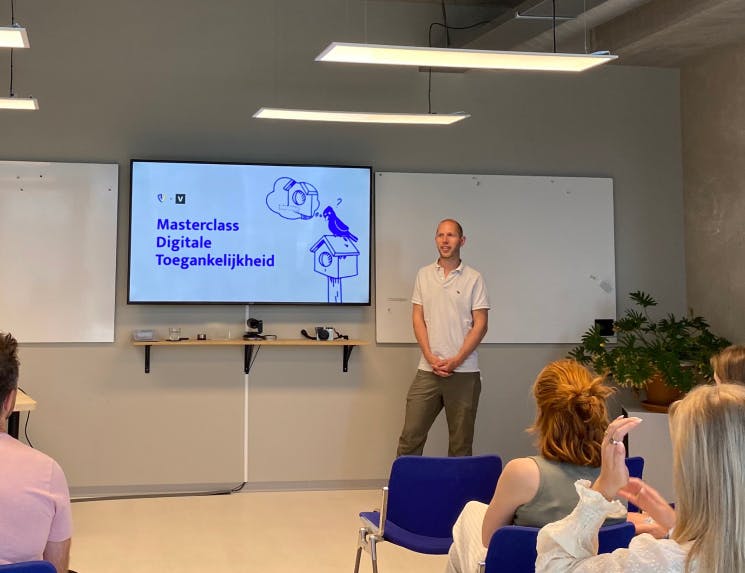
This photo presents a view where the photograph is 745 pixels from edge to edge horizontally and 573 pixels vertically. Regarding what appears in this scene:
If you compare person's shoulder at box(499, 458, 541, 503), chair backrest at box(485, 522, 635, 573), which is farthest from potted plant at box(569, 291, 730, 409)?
chair backrest at box(485, 522, 635, 573)

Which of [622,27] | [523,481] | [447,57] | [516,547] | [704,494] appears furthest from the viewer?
[622,27]

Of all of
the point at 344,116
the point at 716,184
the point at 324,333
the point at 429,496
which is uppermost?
the point at 344,116


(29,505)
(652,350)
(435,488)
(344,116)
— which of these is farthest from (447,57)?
(652,350)

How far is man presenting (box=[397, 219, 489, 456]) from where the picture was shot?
5.76 m

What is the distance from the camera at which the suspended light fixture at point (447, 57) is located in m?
3.78

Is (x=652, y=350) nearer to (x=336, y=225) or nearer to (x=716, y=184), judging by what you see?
(x=716, y=184)

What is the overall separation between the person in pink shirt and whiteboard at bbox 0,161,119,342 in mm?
4092

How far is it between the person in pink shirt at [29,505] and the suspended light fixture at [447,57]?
88.4 inches

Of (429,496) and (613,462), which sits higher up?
(613,462)

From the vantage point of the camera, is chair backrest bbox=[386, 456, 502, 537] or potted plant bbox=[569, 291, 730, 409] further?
potted plant bbox=[569, 291, 730, 409]

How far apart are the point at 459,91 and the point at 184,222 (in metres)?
2.35

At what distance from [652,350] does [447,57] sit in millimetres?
3039

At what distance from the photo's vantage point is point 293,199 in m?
6.30

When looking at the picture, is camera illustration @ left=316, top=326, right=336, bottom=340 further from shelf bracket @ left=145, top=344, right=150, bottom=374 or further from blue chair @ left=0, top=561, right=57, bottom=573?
blue chair @ left=0, top=561, right=57, bottom=573
